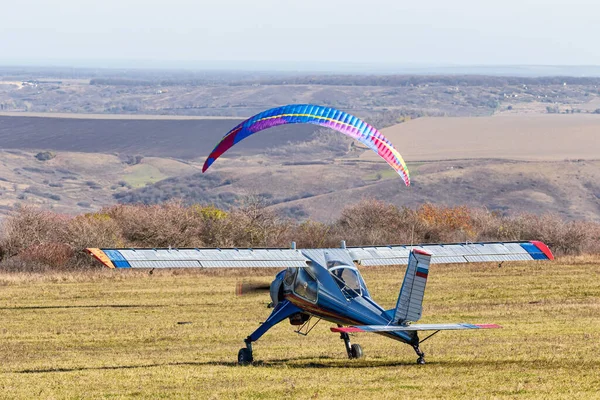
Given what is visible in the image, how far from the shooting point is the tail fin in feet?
60.1

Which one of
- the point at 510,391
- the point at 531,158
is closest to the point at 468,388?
the point at 510,391

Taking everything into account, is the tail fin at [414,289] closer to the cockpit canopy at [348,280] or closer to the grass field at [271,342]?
the grass field at [271,342]

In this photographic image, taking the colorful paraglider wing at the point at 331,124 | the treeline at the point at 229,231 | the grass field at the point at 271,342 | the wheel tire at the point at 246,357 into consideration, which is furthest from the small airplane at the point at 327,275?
the treeline at the point at 229,231

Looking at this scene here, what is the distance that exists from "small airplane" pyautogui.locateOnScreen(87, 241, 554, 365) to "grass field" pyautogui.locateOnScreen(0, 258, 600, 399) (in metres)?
0.86

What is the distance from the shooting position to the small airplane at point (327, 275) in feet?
62.0

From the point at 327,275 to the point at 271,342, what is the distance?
241 inches

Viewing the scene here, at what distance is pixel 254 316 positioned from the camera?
108 feet

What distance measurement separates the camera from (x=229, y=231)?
61.9 meters

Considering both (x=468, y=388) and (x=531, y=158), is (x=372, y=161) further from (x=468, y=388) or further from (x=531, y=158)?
(x=468, y=388)

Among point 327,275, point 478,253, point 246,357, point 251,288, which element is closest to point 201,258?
point 251,288

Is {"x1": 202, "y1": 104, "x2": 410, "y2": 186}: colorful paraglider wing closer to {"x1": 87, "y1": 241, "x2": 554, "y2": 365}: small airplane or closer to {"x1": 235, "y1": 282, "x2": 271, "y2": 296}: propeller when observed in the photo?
{"x1": 87, "y1": 241, "x2": 554, "y2": 365}: small airplane

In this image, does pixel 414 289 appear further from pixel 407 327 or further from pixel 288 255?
pixel 288 255

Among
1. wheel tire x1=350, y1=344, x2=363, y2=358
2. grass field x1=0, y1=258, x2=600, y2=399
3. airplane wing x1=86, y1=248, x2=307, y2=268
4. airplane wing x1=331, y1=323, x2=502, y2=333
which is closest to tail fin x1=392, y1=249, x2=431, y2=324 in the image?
airplane wing x1=331, y1=323, x2=502, y2=333

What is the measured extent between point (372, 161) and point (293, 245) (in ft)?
531
